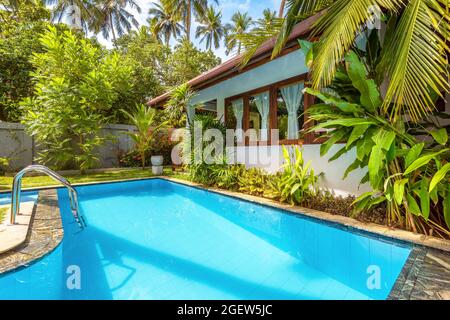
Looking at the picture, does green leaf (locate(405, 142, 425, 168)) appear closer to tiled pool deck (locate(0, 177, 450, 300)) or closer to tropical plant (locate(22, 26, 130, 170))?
tiled pool deck (locate(0, 177, 450, 300))

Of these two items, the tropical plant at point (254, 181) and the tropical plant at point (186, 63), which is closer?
the tropical plant at point (254, 181)

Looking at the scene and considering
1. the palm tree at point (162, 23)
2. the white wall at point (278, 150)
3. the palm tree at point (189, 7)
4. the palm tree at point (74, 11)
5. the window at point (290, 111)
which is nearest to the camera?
the white wall at point (278, 150)

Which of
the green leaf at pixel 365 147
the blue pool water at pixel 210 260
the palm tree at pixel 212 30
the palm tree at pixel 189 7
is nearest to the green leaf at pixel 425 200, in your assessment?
the blue pool water at pixel 210 260

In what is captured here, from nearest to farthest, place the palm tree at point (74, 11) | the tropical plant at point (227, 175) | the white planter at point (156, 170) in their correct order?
the tropical plant at point (227, 175)
the white planter at point (156, 170)
the palm tree at point (74, 11)

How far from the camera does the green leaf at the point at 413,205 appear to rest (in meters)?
3.51

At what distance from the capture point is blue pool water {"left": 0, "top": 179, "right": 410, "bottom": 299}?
2.65 m

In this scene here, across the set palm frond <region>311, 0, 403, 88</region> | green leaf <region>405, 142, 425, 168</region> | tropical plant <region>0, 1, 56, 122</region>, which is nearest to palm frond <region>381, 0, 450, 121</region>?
palm frond <region>311, 0, 403, 88</region>

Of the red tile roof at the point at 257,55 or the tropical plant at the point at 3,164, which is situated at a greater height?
the red tile roof at the point at 257,55

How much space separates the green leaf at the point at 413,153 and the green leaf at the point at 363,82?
82cm

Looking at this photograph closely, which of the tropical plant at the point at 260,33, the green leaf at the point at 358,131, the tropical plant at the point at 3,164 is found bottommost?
the tropical plant at the point at 3,164

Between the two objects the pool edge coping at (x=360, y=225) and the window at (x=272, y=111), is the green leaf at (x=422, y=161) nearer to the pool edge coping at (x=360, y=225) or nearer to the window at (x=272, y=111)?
the pool edge coping at (x=360, y=225)

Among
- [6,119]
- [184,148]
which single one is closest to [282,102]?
[184,148]

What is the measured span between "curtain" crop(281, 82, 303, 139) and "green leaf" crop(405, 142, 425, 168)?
11.6 feet

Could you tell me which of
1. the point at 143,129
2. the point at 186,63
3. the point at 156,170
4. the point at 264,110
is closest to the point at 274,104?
the point at 264,110
